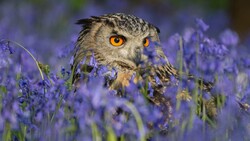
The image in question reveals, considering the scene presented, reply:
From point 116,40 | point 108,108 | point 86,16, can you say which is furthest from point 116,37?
point 86,16

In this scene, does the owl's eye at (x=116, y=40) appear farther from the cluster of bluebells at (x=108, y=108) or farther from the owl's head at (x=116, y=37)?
the cluster of bluebells at (x=108, y=108)

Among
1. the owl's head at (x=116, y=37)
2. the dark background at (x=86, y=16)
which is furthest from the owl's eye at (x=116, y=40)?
the dark background at (x=86, y=16)

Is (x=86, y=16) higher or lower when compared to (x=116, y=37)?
higher

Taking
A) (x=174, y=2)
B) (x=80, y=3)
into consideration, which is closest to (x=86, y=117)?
(x=80, y=3)

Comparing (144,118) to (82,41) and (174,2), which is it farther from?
(174,2)

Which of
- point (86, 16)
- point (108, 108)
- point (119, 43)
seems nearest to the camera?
point (108, 108)

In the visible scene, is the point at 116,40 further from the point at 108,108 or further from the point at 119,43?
the point at 108,108
